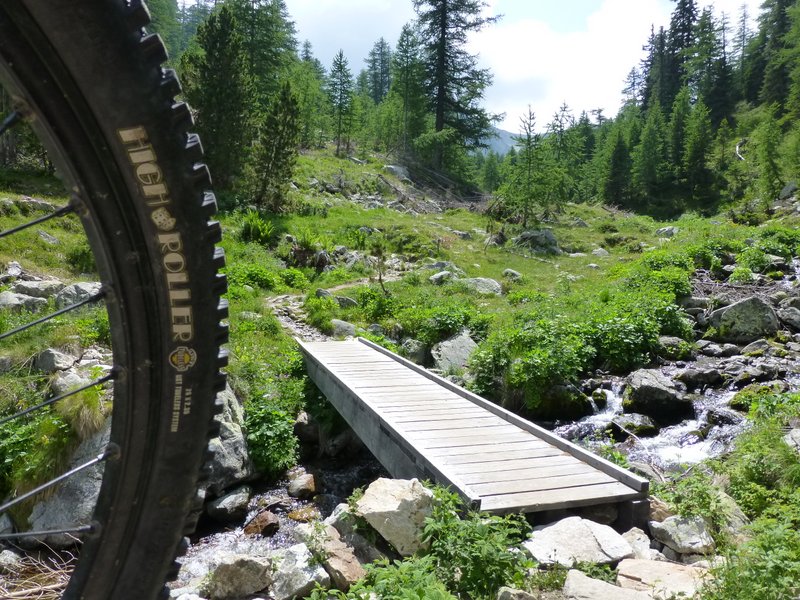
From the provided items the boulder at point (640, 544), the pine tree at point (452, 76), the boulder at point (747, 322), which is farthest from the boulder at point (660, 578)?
the pine tree at point (452, 76)

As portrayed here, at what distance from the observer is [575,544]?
4094 mm

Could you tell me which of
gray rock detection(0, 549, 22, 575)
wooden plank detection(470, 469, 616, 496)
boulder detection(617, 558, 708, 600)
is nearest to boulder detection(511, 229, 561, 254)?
wooden plank detection(470, 469, 616, 496)

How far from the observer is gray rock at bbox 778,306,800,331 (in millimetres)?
11102

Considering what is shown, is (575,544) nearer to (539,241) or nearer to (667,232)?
(539,241)

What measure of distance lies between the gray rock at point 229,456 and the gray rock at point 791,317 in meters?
10.9

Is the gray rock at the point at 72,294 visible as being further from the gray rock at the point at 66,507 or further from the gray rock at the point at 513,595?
the gray rock at the point at 513,595

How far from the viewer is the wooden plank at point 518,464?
5.10m

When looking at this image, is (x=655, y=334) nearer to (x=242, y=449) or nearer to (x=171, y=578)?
(x=242, y=449)

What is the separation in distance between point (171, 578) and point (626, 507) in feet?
14.4

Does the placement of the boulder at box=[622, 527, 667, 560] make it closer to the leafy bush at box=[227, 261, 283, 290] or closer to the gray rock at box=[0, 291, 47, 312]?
the gray rock at box=[0, 291, 47, 312]

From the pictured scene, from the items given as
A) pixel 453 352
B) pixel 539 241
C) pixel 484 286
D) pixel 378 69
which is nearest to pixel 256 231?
pixel 484 286

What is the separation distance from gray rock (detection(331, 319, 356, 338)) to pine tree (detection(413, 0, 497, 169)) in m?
30.9

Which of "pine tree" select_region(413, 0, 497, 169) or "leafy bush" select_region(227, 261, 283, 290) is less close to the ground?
"pine tree" select_region(413, 0, 497, 169)

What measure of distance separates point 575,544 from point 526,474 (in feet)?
3.40
